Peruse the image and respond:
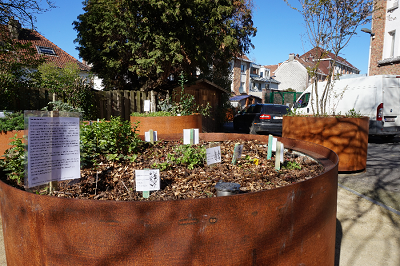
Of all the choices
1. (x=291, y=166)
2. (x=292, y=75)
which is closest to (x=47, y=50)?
(x=291, y=166)

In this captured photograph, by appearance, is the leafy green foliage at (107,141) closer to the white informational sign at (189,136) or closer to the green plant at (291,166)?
the white informational sign at (189,136)

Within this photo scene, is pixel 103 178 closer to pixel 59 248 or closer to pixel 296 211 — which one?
pixel 59 248

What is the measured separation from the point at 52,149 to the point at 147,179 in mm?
636

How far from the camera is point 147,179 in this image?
1.86m

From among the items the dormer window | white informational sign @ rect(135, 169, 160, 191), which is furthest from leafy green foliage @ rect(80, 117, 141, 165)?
the dormer window

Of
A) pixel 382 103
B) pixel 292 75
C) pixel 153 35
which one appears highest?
pixel 292 75

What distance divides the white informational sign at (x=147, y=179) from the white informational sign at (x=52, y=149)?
17.2 inches

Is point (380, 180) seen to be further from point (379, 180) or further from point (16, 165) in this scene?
point (16, 165)

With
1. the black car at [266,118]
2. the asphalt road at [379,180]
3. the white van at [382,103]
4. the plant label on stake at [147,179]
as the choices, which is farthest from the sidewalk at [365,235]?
the black car at [266,118]

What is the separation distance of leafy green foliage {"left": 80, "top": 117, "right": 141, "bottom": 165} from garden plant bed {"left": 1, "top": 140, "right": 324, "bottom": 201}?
5.5 inches

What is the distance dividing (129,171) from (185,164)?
617mm

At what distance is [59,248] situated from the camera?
146 centimetres

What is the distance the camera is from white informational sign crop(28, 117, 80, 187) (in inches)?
63.8

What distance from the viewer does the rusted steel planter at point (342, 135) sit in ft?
16.8
